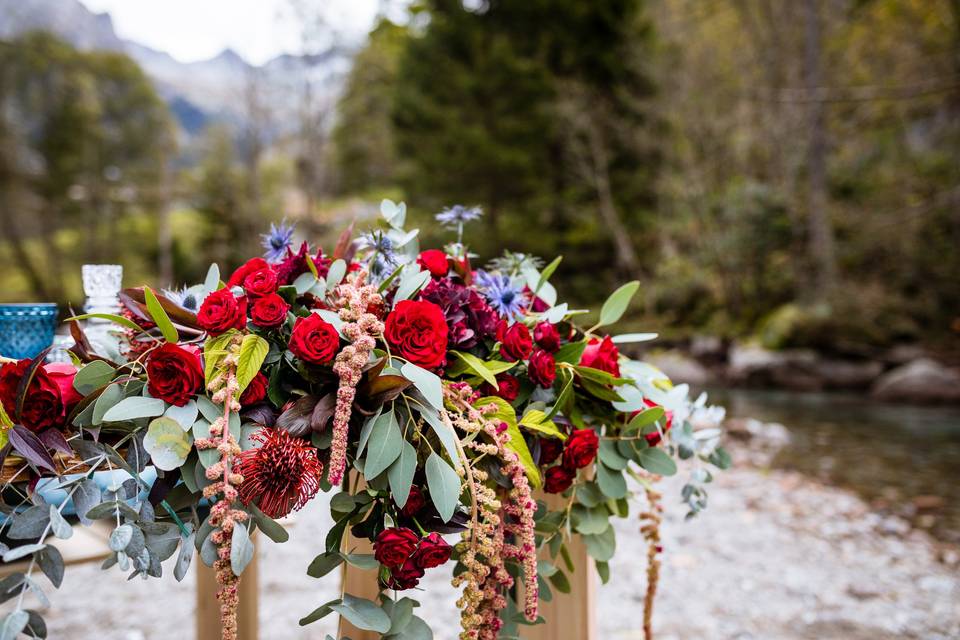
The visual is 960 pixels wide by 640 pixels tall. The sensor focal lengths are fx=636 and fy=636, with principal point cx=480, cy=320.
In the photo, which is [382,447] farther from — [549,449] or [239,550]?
[549,449]

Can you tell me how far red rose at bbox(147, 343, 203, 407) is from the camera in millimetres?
716

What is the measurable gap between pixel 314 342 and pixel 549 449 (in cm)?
40

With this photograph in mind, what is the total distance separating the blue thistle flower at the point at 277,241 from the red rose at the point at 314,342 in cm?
30

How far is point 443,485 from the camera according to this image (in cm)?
71

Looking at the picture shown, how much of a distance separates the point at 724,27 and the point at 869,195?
5.19 metres

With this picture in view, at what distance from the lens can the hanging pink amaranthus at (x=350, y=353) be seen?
2.23 feet

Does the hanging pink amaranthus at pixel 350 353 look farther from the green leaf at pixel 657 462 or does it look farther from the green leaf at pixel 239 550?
the green leaf at pixel 657 462

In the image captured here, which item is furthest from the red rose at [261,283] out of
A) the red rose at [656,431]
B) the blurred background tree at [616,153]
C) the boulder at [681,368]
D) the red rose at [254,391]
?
the boulder at [681,368]

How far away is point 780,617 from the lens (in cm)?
259

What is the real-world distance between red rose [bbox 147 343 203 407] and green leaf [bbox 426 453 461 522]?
285mm

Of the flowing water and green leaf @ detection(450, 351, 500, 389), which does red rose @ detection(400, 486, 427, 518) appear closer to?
green leaf @ detection(450, 351, 500, 389)

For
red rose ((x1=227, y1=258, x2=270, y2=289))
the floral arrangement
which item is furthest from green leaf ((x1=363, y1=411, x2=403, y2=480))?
red rose ((x1=227, y1=258, x2=270, y2=289))

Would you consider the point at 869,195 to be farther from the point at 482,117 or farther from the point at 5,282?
the point at 5,282

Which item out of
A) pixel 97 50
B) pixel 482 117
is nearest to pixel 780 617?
pixel 482 117
